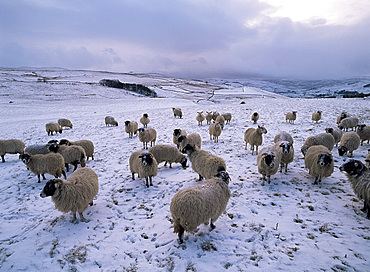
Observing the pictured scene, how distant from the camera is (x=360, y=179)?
595cm

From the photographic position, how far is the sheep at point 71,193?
218 inches

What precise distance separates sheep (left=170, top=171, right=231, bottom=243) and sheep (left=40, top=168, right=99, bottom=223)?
3.17 meters

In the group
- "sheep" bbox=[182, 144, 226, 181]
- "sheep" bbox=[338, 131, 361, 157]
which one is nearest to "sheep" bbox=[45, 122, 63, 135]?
"sheep" bbox=[182, 144, 226, 181]

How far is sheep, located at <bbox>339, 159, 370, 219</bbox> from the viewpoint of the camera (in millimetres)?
5633

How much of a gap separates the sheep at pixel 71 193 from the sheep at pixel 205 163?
4255 millimetres

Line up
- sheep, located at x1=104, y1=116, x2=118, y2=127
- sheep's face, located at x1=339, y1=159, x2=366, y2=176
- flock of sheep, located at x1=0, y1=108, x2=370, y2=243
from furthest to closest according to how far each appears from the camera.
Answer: sheep, located at x1=104, y1=116, x2=118, y2=127 → sheep's face, located at x1=339, y1=159, x2=366, y2=176 → flock of sheep, located at x1=0, y1=108, x2=370, y2=243

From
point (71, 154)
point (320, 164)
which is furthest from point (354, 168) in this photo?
point (71, 154)

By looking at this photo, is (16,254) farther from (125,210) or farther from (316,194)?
(316,194)

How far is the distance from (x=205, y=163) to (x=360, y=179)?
5.22 m

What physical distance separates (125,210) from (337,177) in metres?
8.97

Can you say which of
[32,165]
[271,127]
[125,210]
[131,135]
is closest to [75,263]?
[125,210]

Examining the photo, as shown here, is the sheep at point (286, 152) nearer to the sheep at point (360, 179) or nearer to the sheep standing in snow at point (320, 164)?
the sheep standing in snow at point (320, 164)

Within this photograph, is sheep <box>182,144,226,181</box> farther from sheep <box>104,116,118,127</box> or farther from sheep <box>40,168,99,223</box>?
sheep <box>104,116,118,127</box>

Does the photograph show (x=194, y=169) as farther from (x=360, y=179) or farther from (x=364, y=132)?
(x=364, y=132)
